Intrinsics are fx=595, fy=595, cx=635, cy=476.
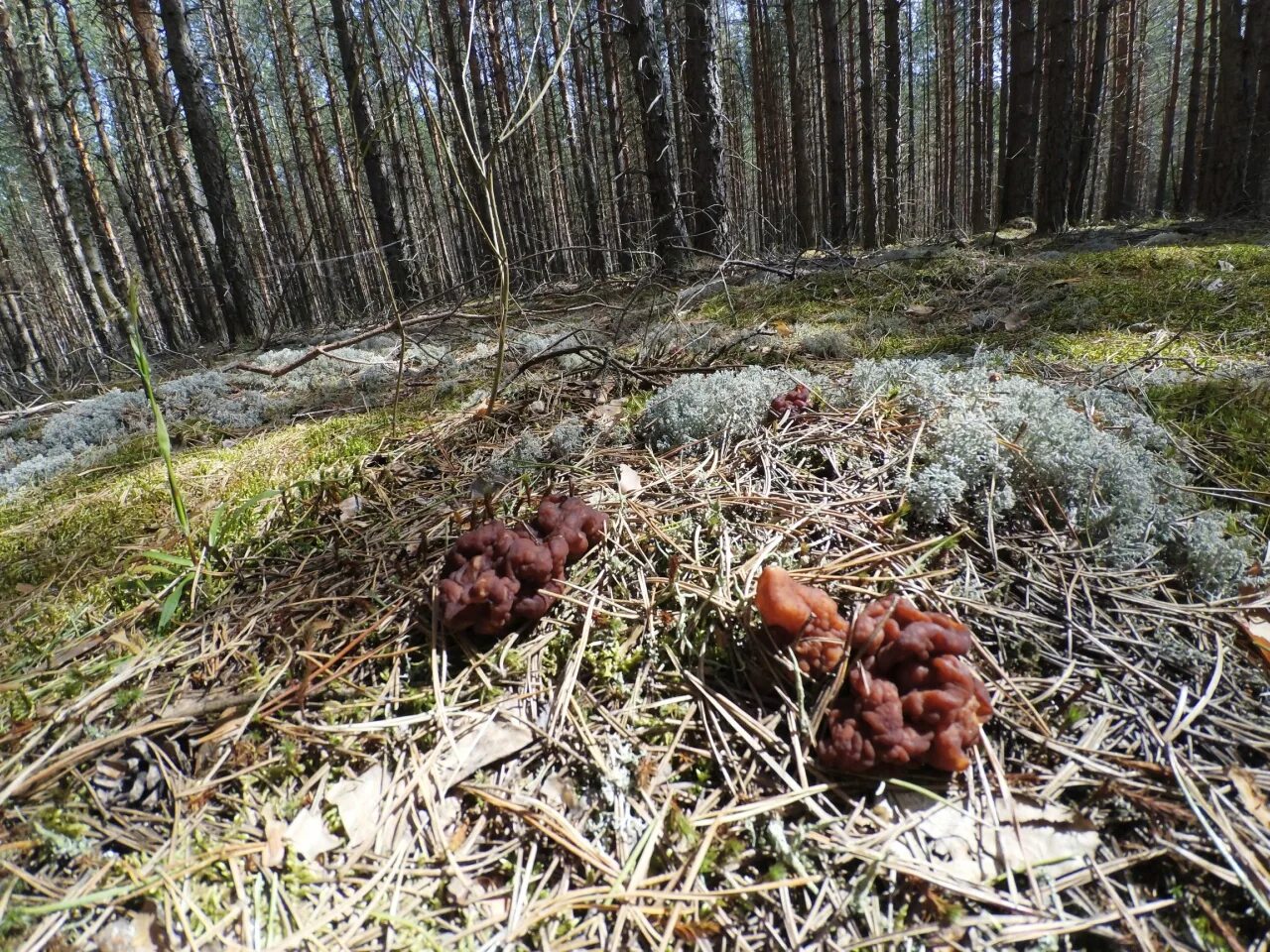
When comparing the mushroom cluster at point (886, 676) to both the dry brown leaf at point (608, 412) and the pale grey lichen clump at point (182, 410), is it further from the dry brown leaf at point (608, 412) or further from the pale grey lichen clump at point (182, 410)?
the pale grey lichen clump at point (182, 410)

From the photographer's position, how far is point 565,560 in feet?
5.77

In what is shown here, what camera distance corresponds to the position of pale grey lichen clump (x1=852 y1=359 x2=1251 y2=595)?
165 centimetres

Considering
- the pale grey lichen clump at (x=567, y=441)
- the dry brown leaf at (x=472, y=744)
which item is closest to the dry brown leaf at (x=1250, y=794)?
the dry brown leaf at (x=472, y=744)

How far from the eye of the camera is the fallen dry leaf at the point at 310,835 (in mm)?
1177

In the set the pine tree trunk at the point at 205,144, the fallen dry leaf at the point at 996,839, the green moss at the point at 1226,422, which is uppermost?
the pine tree trunk at the point at 205,144

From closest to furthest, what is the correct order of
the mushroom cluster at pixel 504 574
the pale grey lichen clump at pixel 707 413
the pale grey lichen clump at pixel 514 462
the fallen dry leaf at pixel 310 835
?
the fallen dry leaf at pixel 310 835, the mushroom cluster at pixel 504 574, the pale grey lichen clump at pixel 514 462, the pale grey lichen clump at pixel 707 413

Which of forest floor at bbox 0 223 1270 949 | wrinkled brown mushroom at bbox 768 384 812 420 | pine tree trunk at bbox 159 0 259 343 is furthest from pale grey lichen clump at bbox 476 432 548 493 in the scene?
pine tree trunk at bbox 159 0 259 343

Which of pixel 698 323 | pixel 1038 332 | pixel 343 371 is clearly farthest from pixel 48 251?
pixel 1038 332

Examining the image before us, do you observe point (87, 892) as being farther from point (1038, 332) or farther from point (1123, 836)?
point (1038, 332)

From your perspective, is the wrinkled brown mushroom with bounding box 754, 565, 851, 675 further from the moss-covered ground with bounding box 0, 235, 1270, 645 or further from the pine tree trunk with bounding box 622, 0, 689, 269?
the pine tree trunk with bounding box 622, 0, 689, 269

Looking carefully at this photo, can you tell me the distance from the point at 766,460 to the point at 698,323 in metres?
2.49

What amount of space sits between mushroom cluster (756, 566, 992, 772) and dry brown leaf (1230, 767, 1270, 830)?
1.44 ft

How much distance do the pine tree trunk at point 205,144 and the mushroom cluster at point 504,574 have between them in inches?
398

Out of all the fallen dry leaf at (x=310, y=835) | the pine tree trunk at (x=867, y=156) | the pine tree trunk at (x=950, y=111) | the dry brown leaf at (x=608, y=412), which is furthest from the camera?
the pine tree trunk at (x=950, y=111)
